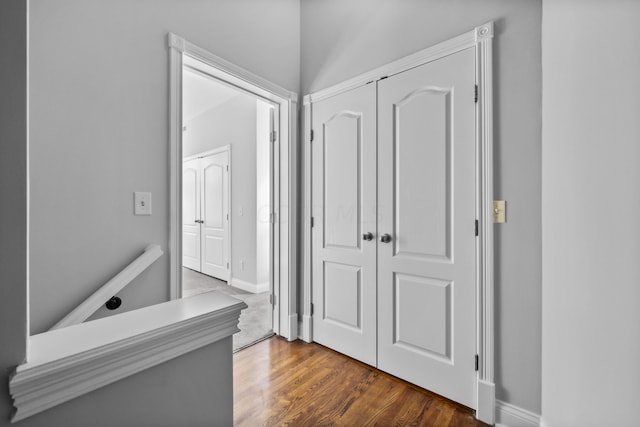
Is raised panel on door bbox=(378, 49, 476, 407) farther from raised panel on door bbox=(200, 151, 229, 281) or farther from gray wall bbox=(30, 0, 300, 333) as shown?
raised panel on door bbox=(200, 151, 229, 281)

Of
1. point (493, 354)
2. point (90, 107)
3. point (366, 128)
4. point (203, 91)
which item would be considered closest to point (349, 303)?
point (493, 354)

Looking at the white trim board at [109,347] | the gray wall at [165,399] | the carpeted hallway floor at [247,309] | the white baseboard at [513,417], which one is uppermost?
the white trim board at [109,347]

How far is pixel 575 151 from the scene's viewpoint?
103 cm

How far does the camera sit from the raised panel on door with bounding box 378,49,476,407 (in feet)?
5.24

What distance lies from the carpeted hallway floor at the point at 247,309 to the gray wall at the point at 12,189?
205cm

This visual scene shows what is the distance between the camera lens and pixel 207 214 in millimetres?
4809

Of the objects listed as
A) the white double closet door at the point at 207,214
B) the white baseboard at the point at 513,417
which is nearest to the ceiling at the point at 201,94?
the white double closet door at the point at 207,214

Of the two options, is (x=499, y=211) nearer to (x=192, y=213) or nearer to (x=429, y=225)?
(x=429, y=225)

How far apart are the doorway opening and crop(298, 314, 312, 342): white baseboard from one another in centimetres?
67

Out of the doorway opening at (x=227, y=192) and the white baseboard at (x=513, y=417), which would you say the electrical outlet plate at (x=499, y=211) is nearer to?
the white baseboard at (x=513, y=417)

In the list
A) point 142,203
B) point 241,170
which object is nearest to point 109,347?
point 142,203

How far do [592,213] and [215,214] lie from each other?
4.49 m

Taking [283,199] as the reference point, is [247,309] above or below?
below

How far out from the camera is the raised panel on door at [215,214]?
4434mm
